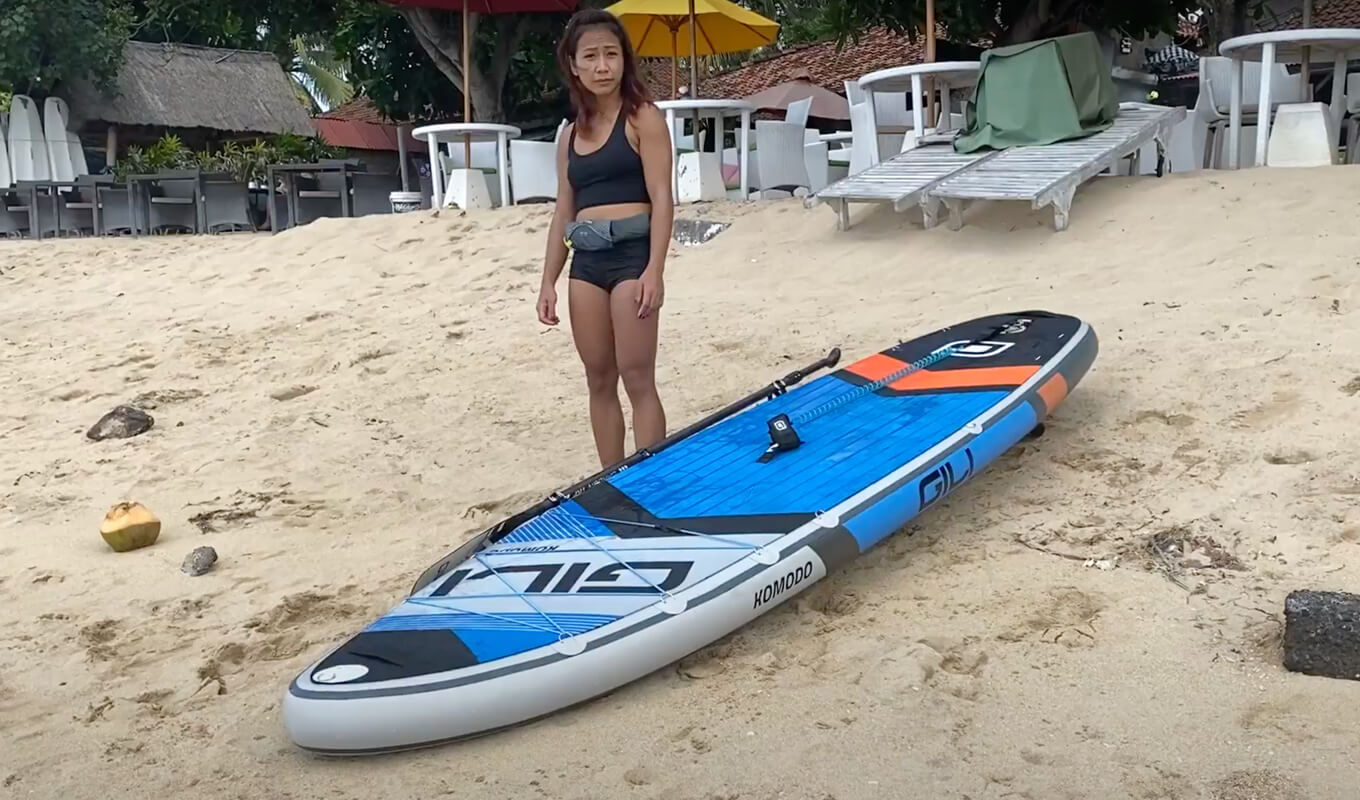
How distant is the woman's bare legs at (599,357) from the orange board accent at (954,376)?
2.66ft

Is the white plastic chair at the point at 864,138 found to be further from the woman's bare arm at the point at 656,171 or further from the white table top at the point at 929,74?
the woman's bare arm at the point at 656,171

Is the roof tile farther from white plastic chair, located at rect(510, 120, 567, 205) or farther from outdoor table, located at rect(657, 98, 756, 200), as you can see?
outdoor table, located at rect(657, 98, 756, 200)

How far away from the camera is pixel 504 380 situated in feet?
15.8

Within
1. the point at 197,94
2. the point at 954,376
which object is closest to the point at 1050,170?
the point at 954,376

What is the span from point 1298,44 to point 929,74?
6.35ft

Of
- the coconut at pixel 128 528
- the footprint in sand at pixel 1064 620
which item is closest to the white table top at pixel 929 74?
→ the footprint in sand at pixel 1064 620

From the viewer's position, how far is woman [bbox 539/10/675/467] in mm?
2996

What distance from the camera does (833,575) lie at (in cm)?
263

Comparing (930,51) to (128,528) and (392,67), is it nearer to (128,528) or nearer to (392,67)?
(128,528)

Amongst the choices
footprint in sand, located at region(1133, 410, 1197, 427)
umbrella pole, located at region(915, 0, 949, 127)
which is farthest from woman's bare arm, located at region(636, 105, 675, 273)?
umbrella pole, located at region(915, 0, 949, 127)

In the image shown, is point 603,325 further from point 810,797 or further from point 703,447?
point 810,797

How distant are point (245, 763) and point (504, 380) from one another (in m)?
2.86

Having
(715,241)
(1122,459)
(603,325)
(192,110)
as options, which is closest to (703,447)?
(603,325)

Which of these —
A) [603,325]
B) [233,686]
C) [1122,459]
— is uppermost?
[603,325]
